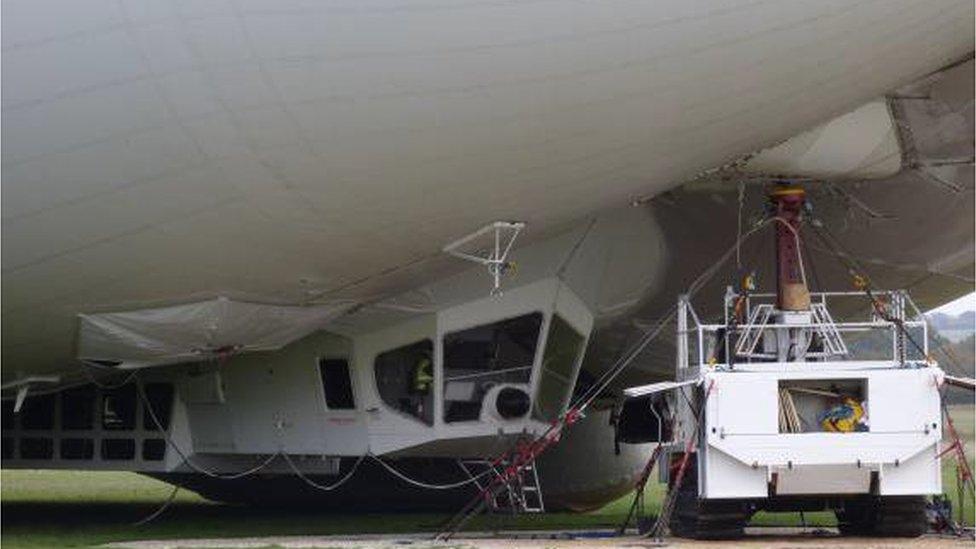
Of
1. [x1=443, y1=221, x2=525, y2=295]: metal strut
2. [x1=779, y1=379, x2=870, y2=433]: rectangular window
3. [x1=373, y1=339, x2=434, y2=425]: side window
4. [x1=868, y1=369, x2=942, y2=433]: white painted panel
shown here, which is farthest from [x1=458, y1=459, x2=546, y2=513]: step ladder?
[x1=868, y1=369, x2=942, y2=433]: white painted panel

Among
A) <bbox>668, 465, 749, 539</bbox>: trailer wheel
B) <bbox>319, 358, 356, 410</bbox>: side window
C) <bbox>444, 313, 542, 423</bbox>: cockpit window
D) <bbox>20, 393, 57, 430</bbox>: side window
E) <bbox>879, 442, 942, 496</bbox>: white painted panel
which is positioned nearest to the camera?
<bbox>879, 442, 942, 496</bbox>: white painted panel

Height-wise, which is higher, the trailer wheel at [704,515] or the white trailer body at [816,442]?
the white trailer body at [816,442]

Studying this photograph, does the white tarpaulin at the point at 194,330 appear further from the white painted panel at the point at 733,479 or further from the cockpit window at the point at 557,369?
the white painted panel at the point at 733,479

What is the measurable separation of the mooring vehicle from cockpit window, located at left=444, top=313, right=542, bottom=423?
12.3ft

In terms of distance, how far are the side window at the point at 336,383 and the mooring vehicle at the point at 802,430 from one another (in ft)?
15.9

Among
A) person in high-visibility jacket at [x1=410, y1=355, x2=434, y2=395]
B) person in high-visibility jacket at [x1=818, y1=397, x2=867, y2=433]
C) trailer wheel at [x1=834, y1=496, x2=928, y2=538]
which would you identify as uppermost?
person in high-visibility jacket at [x1=410, y1=355, x2=434, y2=395]


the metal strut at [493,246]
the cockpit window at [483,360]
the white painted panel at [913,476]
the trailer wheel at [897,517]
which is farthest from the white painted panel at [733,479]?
the cockpit window at [483,360]

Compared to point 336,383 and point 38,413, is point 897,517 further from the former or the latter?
point 38,413

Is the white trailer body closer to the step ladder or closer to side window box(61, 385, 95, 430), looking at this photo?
the step ladder

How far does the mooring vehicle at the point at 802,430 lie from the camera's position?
54.9ft

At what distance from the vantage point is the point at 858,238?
22.8 meters

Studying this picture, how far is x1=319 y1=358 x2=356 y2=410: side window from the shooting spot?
21703 millimetres

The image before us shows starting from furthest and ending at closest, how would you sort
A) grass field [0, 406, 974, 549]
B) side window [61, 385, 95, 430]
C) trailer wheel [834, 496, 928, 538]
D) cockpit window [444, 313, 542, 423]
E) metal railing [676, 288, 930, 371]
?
1. side window [61, 385, 95, 430]
2. cockpit window [444, 313, 542, 423]
3. grass field [0, 406, 974, 549]
4. metal railing [676, 288, 930, 371]
5. trailer wheel [834, 496, 928, 538]

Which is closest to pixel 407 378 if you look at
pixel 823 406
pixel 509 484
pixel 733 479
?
pixel 509 484
